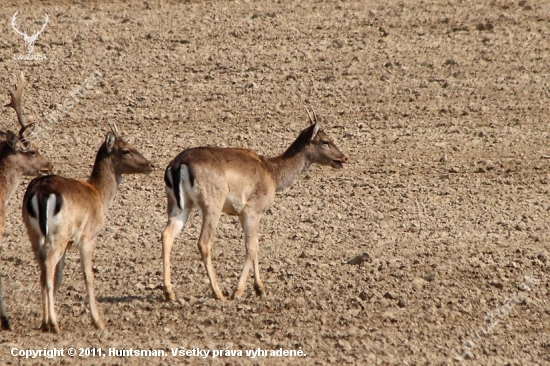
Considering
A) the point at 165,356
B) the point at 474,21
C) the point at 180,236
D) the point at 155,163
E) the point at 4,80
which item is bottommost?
the point at 165,356

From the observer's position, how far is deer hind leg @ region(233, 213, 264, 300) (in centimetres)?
1186

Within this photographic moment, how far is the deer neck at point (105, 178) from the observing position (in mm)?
11773

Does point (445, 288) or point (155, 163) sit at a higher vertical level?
point (155, 163)

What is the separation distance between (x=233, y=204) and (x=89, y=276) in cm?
235

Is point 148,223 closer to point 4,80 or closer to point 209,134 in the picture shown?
point 209,134

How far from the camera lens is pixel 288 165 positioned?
1359 centimetres

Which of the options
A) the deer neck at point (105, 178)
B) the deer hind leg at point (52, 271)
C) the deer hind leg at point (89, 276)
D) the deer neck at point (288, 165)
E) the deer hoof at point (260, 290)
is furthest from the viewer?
the deer neck at point (288, 165)

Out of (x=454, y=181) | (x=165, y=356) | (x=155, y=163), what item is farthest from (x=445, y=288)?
(x=155, y=163)

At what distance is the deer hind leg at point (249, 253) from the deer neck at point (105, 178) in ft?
5.74

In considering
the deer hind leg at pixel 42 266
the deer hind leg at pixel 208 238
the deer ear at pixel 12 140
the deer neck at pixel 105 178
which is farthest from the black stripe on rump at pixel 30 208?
the deer hind leg at pixel 208 238

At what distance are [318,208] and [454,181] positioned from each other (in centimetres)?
269

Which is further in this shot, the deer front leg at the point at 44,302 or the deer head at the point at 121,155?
the deer head at the point at 121,155

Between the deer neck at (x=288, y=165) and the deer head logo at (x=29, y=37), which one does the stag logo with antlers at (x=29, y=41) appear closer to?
the deer head logo at (x=29, y=37)

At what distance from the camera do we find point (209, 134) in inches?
721
